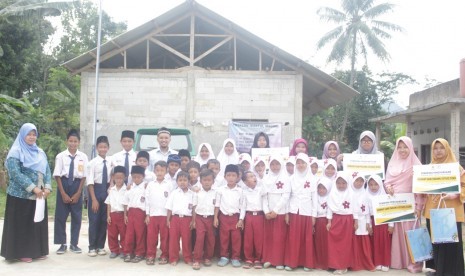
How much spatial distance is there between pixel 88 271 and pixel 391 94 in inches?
1010

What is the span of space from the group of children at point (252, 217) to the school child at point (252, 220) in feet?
0.04

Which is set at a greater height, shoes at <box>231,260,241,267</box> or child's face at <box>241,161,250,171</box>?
child's face at <box>241,161,250,171</box>

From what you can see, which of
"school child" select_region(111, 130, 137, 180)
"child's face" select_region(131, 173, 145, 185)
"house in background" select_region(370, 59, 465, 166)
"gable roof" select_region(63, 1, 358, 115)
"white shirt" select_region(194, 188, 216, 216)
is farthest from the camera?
"gable roof" select_region(63, 1, 358, 115)

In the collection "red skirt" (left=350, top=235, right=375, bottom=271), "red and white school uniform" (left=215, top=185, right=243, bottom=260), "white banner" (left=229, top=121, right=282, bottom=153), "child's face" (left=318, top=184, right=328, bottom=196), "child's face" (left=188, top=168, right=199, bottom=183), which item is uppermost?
"white banner" (left=229, top=121, right=282, bottom=153)

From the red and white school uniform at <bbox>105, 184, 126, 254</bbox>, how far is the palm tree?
22.0 m

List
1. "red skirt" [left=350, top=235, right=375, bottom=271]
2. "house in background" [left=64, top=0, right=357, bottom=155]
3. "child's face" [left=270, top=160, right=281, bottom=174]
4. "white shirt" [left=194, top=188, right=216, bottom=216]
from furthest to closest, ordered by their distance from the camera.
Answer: "house in background" [left=64, top=0, right=357, bottom=155] < "child's face" [left=270, top=160, right=281, bottom=174] < "white shirt" [left=194, top=188, right=216, bottom=216] < "red skirt" [left=350, top=235, right=375, bottom=271]

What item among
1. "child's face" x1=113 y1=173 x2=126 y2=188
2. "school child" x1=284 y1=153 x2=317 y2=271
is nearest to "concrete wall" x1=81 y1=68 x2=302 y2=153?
"child's face" x1=113 y1=173 x2=126 y2=188

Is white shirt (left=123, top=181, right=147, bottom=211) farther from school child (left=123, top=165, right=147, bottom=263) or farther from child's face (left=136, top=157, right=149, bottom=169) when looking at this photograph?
child's face (left=136, top=157, right=149, bottom=169)

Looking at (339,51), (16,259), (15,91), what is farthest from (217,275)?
(339,51)

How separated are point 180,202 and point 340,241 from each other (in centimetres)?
207

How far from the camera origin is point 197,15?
1339cm

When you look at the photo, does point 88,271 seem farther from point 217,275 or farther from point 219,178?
point 219,178

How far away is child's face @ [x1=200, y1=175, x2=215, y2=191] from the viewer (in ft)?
19.1

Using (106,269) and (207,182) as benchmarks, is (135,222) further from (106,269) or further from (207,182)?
(207,182)
